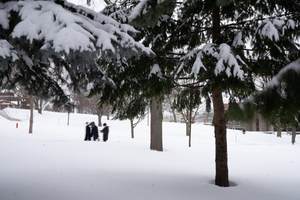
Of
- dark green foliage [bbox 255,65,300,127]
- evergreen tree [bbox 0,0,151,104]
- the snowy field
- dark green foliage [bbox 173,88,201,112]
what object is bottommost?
the snowy field

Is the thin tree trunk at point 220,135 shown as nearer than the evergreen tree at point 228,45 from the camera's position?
No

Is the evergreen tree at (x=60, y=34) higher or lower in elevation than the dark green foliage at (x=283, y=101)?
higher

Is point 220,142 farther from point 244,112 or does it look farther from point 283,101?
point 283,101

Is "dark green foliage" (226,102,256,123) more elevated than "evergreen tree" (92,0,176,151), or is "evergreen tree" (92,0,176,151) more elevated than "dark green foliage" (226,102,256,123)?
"evergreen tree" (92,0,176,151)

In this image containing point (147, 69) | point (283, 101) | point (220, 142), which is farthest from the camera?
point (147, 69)

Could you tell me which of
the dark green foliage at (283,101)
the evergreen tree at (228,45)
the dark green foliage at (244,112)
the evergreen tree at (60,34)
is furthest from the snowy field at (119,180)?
the evergreen tree at (60,34)

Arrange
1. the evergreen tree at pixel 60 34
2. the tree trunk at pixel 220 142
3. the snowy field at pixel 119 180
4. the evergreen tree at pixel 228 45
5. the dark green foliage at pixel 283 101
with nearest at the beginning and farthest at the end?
1. the evergreen tree at pixel 60 34
2. the dark green foliage at pixel 283 101
3. the evergreen tree at pixel 228 45
4. the snowy field at pixel 119 180
5. the tree trunk at pixel 220 142

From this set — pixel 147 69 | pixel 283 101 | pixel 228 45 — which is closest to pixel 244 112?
pixel 283 101

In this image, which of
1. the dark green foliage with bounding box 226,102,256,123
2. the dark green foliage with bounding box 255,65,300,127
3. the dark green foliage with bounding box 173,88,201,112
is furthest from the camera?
the dark green foliage with bounding box 173,88,201,112

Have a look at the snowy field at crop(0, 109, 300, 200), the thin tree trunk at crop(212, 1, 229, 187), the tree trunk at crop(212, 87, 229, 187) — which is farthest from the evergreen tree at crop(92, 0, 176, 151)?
the snowy field at crop(0, 109, 300, 200)

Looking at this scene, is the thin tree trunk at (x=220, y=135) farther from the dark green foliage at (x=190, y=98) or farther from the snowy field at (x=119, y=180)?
the dark green foliage at (x=190, y=98)

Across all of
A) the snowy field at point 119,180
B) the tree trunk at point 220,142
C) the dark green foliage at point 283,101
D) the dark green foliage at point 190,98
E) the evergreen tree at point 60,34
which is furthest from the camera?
the dark green foliage at point 190,98

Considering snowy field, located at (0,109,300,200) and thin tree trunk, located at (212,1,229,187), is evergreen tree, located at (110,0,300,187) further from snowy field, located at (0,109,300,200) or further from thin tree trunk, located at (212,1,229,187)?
snowy field, located at (0,109,300,200)

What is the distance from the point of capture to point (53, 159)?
867 cm
